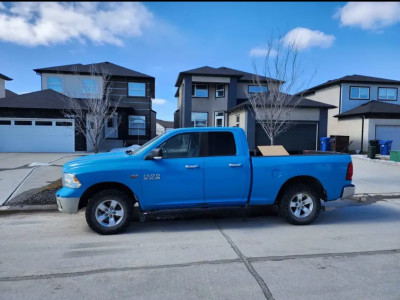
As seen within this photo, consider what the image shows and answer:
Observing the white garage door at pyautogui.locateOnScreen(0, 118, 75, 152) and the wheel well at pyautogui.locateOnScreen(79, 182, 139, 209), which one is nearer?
the wheel well at pyautogui.locateOnScreen(79, 182, 139, 209)

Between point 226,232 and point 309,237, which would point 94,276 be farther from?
point 309,237

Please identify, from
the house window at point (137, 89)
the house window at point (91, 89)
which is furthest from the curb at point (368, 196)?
the house window at point (137, 89)

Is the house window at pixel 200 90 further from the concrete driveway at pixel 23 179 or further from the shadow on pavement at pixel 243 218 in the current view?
the shadow on pavement at pixel 243 218

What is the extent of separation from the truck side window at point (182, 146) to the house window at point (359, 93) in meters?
24.9

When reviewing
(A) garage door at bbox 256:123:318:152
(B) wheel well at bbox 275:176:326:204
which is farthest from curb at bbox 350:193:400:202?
(A) garage door at bbox 256:123:318:152

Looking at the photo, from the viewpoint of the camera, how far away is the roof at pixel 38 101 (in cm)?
1944

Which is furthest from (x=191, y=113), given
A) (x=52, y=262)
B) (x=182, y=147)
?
(x=52, y=262)

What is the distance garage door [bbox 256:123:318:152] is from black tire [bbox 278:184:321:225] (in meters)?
14.5

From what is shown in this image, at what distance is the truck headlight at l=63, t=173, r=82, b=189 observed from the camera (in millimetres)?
4973

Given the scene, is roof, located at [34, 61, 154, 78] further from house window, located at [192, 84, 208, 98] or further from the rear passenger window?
the rear passenger window

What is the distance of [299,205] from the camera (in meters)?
5.66

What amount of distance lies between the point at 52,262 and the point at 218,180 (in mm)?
2856

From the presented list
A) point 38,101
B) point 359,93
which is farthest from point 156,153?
point 359,93

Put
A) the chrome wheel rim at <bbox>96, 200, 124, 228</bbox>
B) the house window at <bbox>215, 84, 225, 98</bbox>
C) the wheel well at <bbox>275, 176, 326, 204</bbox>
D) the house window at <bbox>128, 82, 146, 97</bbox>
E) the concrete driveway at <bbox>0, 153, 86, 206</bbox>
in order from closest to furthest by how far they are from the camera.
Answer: the chrome wheel rim at <bbox>96, 200, 124, 228</bbox> → the wheel well at <bbox>275, 176, 326, 204</bbox> → the concrete driveway at <bbox>0, 153, 86, 206</bbox> → the house window at <bbox>128, 82, 146, 97</bbox> → the house window at <bbox>215, 84, 225, 98</bbox>
